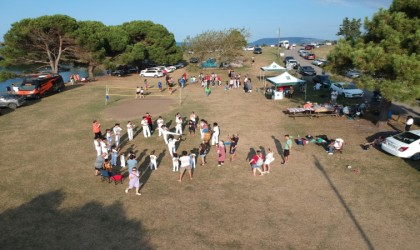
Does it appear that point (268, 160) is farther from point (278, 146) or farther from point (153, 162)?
point (153, 162)

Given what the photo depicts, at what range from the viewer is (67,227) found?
10.6 m

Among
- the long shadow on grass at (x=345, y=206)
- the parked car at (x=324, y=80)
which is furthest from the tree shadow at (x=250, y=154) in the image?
the parked car at (x=324, y=80)

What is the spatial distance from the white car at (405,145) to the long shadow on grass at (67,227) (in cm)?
1309

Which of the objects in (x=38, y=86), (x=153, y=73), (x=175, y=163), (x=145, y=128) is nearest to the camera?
(x=175, y=163)

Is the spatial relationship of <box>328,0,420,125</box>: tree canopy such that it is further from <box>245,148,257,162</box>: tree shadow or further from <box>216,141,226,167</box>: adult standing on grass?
<box>216,141,226,167</box>: adult standing on grass

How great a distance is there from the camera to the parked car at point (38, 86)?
2918cm

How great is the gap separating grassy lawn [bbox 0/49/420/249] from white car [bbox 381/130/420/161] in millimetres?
454

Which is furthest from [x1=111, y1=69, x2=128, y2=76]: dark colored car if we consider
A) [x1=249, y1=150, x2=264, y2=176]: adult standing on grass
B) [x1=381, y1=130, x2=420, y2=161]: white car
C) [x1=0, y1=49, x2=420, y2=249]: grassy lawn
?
[x1=381, y1=130, x2=420, y2=161]: white car

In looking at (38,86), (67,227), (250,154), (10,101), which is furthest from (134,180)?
(38,86)

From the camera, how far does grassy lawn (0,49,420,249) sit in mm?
9969

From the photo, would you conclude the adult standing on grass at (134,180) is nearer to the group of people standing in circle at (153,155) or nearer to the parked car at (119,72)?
the group of people standing in circle at (153,155)

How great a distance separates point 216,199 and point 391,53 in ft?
43.6

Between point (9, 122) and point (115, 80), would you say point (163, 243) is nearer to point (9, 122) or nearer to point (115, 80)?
point (9, 122)

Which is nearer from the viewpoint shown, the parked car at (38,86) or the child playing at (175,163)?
the child playing at (175,163)
